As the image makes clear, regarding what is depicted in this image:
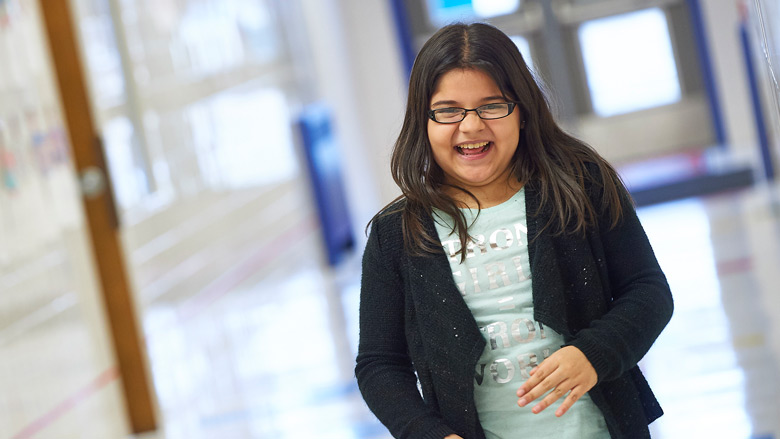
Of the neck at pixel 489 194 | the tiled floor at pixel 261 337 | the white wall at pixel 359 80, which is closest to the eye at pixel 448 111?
the neck at pixel 489 194

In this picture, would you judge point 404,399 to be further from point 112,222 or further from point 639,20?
point 639,20

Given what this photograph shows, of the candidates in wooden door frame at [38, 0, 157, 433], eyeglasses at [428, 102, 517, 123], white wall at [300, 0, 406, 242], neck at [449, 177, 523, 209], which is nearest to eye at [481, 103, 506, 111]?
eyeglasses at [428, 102, 517, 123]

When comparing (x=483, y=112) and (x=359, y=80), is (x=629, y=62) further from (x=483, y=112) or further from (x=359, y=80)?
(x=483, y=112)

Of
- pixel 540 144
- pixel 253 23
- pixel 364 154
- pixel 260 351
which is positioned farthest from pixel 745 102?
pixel 540 144

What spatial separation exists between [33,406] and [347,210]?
13.4 feet

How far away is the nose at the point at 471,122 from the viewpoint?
4.26 ft

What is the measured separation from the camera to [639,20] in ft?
27.0

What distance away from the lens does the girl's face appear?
1306mm

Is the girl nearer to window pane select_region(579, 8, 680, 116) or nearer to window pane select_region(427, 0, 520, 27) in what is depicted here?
window pane select_region(427, 0, 520, 27)

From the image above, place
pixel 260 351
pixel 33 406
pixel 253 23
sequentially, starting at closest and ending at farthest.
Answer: pixel 33 406 → pixel 260 351 → pixel 253 23

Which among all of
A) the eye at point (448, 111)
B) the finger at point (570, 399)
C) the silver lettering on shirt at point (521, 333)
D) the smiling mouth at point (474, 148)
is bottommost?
the finger at point (570, 399)

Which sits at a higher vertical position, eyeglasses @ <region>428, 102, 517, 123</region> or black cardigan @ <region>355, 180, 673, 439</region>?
eyeglasses @ <region>428, 102, 517, 123</region>

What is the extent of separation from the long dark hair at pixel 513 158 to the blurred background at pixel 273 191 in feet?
0.32

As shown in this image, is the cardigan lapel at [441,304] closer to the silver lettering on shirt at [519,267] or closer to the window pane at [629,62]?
the silver lettering on shirt at [519,267]
